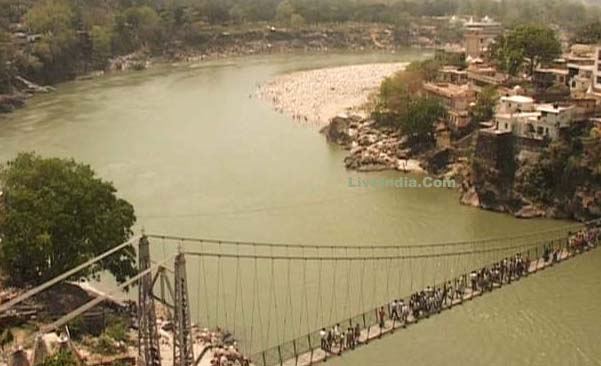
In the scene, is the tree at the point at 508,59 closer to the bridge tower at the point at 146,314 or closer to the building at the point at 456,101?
the building at the point at 456,101

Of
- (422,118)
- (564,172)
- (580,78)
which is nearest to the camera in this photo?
(564,172)

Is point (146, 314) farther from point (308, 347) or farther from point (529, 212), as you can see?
point (529, 212)

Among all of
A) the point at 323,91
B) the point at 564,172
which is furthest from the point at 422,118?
the point at 323,91

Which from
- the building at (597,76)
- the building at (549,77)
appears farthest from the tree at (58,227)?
the building at (549,77)

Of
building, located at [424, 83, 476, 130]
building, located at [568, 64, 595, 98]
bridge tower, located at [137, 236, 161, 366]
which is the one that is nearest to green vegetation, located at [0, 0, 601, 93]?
building, located at [568, 64, 595, 98]

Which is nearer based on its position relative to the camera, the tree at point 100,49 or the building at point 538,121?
the building at point 538,121
